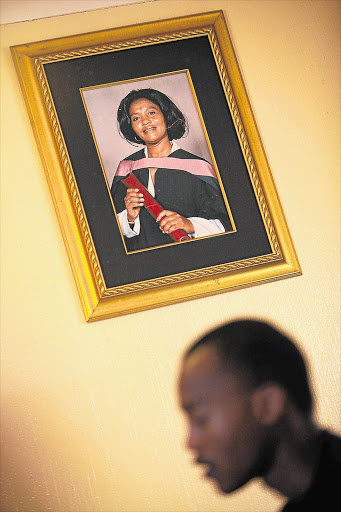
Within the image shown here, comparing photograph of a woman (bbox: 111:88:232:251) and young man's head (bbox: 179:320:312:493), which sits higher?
photograph of a woman (bbox: 111:88:232:251)

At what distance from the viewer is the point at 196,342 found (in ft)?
7.98

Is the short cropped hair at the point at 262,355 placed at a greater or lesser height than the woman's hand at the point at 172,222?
lesser

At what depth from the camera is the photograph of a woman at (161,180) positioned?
8.23 feet

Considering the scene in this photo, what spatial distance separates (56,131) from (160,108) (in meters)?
0.42

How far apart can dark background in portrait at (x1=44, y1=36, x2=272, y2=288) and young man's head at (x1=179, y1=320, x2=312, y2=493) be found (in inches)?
12.2

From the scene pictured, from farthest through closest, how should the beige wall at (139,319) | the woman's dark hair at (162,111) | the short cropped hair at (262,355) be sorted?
1. the woman's dark hair at (162,111)
2. the short cropped hair at (262,355)
3. the beige wall at (139,319)

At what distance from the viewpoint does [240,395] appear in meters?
2.38

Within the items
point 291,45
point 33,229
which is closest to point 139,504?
point 33,229

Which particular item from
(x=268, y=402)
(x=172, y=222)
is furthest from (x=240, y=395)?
(x=172, y=222)

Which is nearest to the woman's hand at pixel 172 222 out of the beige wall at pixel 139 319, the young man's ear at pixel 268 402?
the beige wall at pixel 139 319

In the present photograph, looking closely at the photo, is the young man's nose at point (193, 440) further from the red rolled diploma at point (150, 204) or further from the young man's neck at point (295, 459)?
the red rolled diploma at point (150, 204)

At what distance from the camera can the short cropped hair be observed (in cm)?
242

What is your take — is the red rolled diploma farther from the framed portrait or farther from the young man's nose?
the young man's nose

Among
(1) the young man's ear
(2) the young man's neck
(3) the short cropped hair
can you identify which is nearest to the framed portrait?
(3) the short cropped hair
